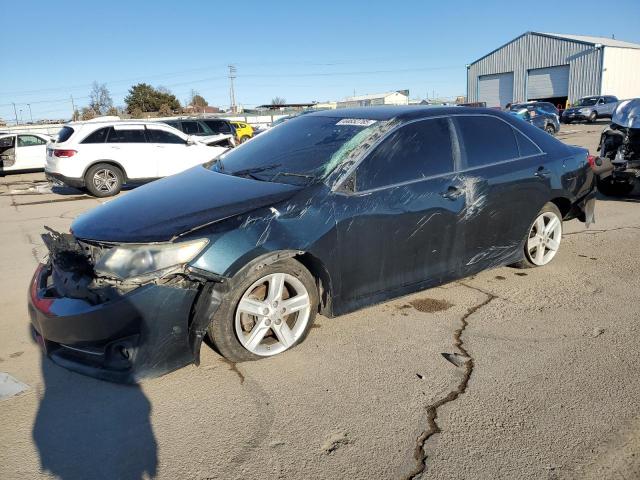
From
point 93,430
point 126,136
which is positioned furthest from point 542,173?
point 126,136

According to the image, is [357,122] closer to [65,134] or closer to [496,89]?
[65,134]

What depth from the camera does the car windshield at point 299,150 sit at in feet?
12.1

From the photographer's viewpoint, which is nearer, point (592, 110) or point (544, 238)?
point (544, 238)

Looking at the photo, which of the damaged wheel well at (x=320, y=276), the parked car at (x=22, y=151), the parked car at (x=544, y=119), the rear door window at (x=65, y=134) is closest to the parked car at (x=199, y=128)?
the parked car at (x=22, y=151)

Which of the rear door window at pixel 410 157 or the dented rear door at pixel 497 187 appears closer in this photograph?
the rear door window at pixel 410 157

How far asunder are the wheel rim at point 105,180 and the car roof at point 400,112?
808 centimetres

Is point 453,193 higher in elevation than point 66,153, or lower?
lower

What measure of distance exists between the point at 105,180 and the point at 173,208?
8.93 meters

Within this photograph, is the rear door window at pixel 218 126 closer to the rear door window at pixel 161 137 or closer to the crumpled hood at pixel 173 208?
the rear door window at pixel 161 137

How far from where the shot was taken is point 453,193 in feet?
13.1

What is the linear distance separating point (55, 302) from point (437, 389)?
2306mm

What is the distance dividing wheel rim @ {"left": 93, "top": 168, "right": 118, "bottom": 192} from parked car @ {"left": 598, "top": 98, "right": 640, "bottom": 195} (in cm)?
954

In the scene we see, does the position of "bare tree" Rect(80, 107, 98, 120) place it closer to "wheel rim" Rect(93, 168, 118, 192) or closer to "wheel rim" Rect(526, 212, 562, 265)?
"wheel rim" Rect(93, 168, 118, 192)

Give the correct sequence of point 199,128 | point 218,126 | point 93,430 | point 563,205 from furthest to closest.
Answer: point 218,126
point 199,128
point 563,205
point 93,430
